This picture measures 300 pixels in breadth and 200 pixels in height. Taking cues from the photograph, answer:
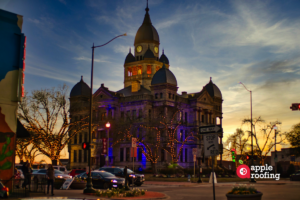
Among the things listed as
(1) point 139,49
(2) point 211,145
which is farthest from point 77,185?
(1) point 139,49

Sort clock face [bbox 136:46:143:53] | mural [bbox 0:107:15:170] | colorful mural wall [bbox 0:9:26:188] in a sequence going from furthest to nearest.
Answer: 1. clock face [bbox 136:46:143:53]
2. colorful mural wall [bbox 0:9:26:188]
3. mural [bbox 0:107:15:170]

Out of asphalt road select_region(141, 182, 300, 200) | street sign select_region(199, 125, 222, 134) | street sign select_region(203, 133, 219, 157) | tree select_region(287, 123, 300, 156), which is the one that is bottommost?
asphalt road select_region(141, 182, 300, 200)

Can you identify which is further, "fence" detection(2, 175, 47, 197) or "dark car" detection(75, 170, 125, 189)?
"dark car" detection(75, 170, 125, 189)

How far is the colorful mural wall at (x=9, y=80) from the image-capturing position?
69.0 ft

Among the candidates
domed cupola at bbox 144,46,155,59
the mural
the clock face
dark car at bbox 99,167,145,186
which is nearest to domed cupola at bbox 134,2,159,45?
the clock face

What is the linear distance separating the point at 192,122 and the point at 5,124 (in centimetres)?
6200

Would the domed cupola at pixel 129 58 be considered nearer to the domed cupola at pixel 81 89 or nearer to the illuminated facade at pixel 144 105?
the illuminated facade at pixel 144 105

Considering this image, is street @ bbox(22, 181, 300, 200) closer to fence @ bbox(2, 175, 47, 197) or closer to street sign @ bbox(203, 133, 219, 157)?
fence @ bbox(2, 175, 47, 197)

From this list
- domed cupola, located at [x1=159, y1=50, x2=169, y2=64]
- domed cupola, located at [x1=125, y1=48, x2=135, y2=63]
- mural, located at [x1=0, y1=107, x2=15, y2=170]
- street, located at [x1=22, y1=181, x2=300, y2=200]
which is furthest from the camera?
domed cupola, located at [x1=125, y1=48, x2=135, y2=63]

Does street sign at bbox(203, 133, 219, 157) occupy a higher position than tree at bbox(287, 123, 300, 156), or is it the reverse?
tree at bbox(287, 123, 300, 156)

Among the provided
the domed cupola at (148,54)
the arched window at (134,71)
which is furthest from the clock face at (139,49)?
the arched window at (134,71)

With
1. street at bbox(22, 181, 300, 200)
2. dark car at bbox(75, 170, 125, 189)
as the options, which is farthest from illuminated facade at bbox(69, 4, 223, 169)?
street at bbox(22, 181, 300, 200)

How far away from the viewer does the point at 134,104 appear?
7838cm

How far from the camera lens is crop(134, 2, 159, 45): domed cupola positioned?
93.5m
